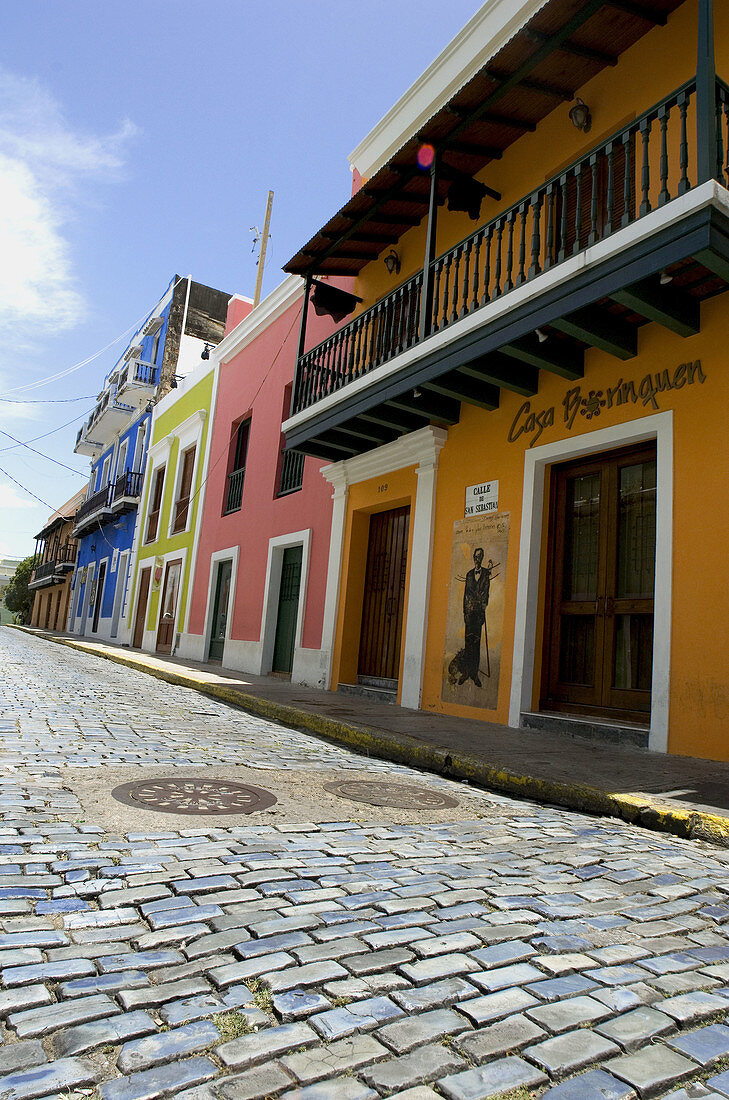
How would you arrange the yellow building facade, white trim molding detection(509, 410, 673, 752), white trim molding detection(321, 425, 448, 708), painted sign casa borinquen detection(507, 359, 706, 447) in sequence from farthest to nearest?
1. white trim molding detection(321, 425, 448, 708)
2. painted sign casa borinquen detection(507, 359, 706, 447)
3. white trim molding detection(509, 410, 673, 752)
4. the yellow building facade

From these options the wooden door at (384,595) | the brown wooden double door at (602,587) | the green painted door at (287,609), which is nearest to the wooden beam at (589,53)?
the brown wooden double door at (602,587)

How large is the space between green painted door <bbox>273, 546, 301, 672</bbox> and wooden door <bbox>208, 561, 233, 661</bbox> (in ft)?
8.51

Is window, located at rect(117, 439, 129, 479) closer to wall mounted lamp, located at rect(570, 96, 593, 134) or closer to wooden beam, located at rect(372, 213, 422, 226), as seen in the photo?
wooden beam, located at rect(372, 213, 422, 226)

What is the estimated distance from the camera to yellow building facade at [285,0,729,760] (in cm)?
564

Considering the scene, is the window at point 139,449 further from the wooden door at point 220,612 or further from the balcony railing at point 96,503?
the wooden door at point 220,612

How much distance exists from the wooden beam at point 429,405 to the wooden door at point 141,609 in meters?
15.1

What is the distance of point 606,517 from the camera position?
22.8 ft

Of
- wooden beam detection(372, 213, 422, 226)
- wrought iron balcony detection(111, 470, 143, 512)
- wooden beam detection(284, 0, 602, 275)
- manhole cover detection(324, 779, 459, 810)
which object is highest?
wooden beam detection(372, 213, 422, 226)

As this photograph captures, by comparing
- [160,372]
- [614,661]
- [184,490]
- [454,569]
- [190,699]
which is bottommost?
[190,699]

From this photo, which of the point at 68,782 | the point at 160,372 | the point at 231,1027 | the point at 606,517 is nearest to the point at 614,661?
the point at 606,517

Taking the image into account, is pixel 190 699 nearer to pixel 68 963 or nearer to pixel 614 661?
pixel 614 661

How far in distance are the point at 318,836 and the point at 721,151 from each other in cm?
536

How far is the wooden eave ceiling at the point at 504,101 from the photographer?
6.49 metres

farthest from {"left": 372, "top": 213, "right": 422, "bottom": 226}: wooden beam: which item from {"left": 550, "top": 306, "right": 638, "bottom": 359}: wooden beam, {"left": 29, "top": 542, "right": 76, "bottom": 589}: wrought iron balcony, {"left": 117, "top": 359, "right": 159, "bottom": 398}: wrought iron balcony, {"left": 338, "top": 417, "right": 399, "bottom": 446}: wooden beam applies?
{"left": 29, "top": 542, "right": 76, "bottom": 589}: wrought iron balcony
